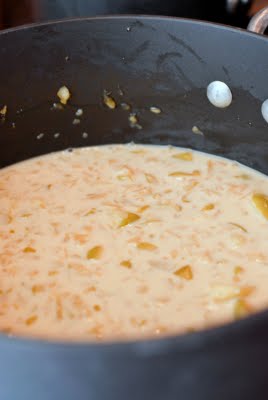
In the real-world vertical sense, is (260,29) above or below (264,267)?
above

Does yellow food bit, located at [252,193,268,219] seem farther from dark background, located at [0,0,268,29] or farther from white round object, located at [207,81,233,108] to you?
dark background, located at [0,0,268,29]

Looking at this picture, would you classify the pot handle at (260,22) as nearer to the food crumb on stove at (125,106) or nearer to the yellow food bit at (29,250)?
the food crumb on stove at (125,106)

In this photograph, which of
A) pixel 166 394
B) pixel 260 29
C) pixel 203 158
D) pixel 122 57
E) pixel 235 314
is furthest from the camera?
pixel 203 158

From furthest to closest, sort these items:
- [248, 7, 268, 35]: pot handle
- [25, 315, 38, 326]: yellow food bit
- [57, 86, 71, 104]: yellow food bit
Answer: [57, 86, 71, 104]: yellow food bit, [248, 7, 268, 35]: pot handle, [25, 315, 38, 326]: yellow food bit

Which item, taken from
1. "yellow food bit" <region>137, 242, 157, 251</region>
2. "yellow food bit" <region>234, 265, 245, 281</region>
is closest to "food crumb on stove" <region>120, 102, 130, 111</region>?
"yellow food bit" <region>137, 242, 157, 251</region>

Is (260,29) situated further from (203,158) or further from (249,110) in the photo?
(203,158)

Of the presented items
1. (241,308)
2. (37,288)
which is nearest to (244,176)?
(241,308)

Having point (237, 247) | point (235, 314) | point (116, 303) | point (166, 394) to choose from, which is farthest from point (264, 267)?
point (166, 394)

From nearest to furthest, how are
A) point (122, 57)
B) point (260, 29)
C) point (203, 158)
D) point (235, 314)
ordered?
1. point (235, 314)
2. point (260, 29)
3. point (122, 57)
4. point (203, 158)

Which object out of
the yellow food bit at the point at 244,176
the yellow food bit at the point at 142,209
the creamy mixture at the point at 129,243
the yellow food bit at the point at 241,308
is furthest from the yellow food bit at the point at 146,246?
the yellow food bit at the point at 244,176
